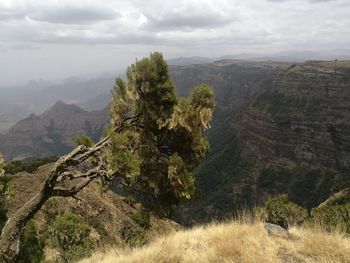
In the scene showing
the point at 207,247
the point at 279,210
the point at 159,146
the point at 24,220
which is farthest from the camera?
the point at 279,210

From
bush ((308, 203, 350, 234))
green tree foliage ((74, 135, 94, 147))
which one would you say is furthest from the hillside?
green tree foliage ((74, 135, 94, 147))

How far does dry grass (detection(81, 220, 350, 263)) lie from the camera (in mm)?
8961

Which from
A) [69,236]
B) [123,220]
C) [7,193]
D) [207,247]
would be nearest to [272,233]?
[207,247]

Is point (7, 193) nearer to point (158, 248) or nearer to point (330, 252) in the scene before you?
point (158, 248)

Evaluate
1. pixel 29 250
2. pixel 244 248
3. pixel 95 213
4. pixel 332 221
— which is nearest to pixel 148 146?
pixel 244 248

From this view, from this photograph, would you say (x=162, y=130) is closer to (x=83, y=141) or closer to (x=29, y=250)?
(x=83, y=141)

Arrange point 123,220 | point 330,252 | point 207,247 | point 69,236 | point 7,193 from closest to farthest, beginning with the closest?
point 330,252 < point 207,247 < point 7,193 < point 69,236 < point 123,220

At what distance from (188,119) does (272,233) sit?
16.8ft

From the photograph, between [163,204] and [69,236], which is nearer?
[163,204]

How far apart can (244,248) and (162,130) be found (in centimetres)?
656

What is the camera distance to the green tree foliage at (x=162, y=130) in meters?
14.1

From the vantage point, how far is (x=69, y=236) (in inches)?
1518

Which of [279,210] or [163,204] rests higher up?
[163,204]

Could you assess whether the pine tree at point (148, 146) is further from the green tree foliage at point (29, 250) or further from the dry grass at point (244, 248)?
the green tree foliage at point (29, 250)
